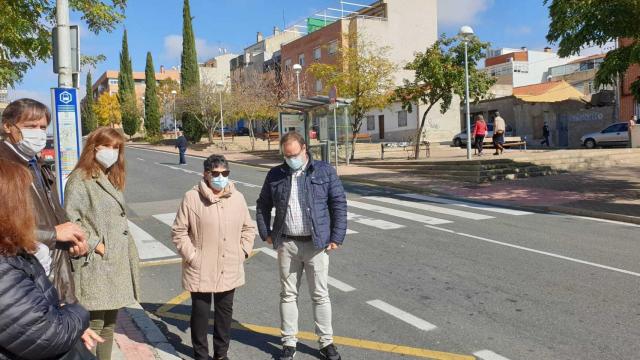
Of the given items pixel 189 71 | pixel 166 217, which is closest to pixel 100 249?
pixel 166 217

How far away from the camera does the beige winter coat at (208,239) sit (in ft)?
13.2

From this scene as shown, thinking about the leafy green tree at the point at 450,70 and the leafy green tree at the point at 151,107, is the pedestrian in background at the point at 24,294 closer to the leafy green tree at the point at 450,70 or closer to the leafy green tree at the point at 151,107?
the leafy green tree at the point at 450,70

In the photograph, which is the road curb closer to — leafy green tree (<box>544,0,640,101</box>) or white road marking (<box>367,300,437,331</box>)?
white road marking (<box>367,300,437,331</box>)

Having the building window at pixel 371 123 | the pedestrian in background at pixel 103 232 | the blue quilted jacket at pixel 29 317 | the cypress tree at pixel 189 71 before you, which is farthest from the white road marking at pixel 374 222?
the cypress tree at pixel 189 71

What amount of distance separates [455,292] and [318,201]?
2507 mm

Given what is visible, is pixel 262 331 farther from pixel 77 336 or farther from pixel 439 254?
pixel 439 254

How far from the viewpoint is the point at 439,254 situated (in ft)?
25.6

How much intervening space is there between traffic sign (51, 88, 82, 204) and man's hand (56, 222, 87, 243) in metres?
4.19

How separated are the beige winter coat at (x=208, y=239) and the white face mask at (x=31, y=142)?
1.21 m

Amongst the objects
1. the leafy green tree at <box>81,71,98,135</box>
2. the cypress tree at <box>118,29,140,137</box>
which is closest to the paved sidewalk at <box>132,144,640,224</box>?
the cypress tree at <box>118,29,140,137</box>

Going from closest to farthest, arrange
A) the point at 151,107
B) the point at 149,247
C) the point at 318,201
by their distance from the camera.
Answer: the point at 318,201, the point at 149,247, the point at 151,107

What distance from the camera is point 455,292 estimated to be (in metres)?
5.93

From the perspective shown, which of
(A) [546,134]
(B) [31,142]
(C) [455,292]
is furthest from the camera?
(A) [546,134]

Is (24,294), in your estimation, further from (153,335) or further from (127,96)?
(127,96)
